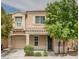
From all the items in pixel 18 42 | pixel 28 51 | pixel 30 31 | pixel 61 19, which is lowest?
pixel 28 51

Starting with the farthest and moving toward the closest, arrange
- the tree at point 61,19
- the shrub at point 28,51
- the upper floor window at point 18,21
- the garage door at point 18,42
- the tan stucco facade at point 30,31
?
the upper floor window at point 18,21 → the tan stucco facade at point 30,31 → the garage door at point 18,42 → the shrub at point 28,51 → the tree at point 61,19

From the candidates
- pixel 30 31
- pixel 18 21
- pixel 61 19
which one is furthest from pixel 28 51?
pixel 18 21

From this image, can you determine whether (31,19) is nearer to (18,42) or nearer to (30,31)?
(30,31)

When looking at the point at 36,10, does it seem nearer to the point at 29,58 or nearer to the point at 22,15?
the point at 22,15

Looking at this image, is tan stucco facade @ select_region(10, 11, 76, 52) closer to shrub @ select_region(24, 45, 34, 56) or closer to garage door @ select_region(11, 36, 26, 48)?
garage door @ select_region(11, 36, 26, 48)

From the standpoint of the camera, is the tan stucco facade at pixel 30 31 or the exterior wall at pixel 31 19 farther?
the exterior wall at pixel 31 19

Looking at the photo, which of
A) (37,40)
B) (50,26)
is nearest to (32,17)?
(37,40)

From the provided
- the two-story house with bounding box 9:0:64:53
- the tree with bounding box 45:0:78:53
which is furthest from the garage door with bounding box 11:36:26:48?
the tree with bounding box 45:0:78:53

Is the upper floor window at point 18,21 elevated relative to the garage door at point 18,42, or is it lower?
elevated

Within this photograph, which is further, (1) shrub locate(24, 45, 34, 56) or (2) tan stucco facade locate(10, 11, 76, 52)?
(2) tan stucco facade locate(10, 11, 76, 52)

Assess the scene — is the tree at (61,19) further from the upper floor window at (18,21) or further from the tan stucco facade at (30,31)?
the upper floor window at (18,21)

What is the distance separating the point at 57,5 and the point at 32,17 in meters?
1.95

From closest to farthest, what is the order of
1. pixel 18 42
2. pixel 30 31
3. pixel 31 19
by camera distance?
pixel 18 42 → pixel 30 31 → pixel 31 19

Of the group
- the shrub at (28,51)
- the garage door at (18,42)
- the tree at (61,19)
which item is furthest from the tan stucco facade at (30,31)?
the tree at (61,19)
